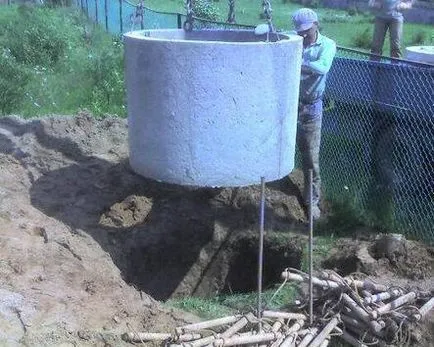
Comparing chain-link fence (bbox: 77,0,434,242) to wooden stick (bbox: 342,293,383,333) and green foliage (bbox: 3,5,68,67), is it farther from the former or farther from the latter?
green foliage (bbox: 3,5,68,67)

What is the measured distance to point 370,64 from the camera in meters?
7.33

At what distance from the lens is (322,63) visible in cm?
668

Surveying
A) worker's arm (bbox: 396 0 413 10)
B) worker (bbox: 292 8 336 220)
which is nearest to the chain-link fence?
worker (bbox: 292 8 336 220)

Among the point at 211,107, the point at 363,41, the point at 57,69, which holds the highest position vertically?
the point at 211,107

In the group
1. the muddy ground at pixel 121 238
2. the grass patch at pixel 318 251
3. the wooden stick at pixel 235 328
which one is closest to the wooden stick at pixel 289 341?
the wooden stick at pixel 235 328

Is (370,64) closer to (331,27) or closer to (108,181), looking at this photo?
(108,181)

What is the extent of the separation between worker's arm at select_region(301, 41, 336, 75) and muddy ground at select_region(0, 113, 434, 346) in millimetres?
1279

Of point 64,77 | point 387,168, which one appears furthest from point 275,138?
point 64,77

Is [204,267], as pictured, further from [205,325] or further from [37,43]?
[37,43]

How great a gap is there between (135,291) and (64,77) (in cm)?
805

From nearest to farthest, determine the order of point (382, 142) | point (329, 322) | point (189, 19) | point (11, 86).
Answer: point (329, 322)
point (189, 19)
point (382, 142)
point (11, 86)

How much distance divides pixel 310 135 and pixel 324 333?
2.53 metres

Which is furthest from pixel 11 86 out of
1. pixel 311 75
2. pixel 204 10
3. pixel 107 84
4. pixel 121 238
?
pixel 204 10

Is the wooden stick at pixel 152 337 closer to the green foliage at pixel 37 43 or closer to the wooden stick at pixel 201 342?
the wooden stick at pixel 201 342
